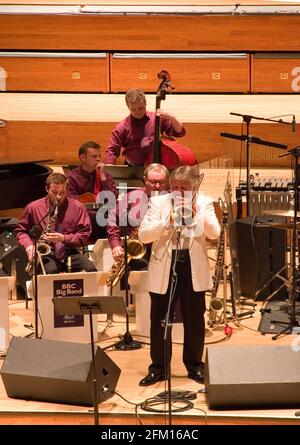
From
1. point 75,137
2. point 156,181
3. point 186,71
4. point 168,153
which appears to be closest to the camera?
point 156,181

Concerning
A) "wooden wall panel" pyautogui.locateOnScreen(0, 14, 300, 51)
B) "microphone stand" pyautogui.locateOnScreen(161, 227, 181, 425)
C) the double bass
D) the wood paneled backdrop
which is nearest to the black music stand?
"microphone stand" pyautogui.locateOnScreen(161, 227, 181, 425)

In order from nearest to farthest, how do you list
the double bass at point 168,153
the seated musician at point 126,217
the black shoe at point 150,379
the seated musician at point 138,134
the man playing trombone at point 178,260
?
the man playing trombone at point 178,260 < the black shoe at point 150,379 < the seated musician at point 126,217 < the double bass at point 168,153 < the seated musician at point 138,134

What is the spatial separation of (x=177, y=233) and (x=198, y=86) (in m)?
5.52

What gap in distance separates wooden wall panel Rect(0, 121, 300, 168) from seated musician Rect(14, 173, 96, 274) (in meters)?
3.62

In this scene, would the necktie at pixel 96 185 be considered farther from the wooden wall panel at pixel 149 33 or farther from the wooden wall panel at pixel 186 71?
the wooden wall panel at pixel 149 33

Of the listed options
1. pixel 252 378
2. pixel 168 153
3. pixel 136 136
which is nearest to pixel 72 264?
pixel 168 153

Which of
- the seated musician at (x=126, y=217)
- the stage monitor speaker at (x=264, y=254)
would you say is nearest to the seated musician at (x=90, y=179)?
the seated musician at (x=126, y=217)

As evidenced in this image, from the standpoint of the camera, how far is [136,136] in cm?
774

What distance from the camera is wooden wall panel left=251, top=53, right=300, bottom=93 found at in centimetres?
1017

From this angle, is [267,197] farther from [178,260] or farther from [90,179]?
[178,260]

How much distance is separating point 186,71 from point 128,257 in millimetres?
4434

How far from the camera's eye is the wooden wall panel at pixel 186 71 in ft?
33.5

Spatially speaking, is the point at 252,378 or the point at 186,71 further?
the point at 186,71

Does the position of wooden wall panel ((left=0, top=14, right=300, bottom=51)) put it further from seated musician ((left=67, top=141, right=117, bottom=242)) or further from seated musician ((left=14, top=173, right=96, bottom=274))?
seated musician ((left=14, top=173, right=96, bottom=274))
